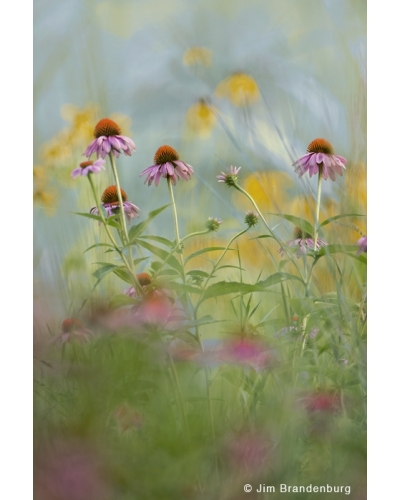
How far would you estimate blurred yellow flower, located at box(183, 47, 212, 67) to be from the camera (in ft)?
5.08

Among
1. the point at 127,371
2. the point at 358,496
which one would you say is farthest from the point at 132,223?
the point at 358,496

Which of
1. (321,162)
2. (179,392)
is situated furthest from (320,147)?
(179,392)

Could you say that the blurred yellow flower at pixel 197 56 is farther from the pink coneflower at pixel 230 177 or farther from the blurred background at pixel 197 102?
→ the pink coneflower at pixel 230 177

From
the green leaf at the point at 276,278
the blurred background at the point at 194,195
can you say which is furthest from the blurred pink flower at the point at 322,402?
the green leaf at the point at 276,278

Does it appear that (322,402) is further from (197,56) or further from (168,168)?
(197,56)

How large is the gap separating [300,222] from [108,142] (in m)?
0.48

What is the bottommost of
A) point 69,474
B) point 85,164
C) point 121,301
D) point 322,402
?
point 69,474

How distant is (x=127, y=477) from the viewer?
1493mm

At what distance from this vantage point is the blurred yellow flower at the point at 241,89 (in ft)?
5.05

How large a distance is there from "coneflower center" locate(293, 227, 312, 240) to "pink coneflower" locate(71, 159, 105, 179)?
0.46 metres

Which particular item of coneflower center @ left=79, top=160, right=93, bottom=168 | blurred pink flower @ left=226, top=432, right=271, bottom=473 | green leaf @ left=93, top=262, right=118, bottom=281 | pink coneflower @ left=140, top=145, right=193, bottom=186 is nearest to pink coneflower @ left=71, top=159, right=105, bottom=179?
coneflower center @ left=79, top=160, right=93, bottom=168

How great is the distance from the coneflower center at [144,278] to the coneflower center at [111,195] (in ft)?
0.59

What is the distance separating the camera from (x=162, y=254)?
1.51m

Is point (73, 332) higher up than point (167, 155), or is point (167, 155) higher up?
point (167, 155)
